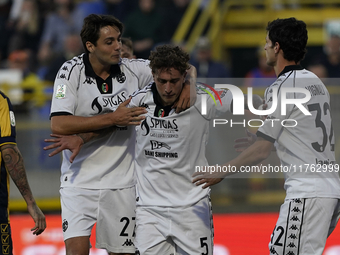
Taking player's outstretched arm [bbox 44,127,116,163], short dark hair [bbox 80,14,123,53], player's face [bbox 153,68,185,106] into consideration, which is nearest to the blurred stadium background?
player's face [bbox 153,68,185,106]

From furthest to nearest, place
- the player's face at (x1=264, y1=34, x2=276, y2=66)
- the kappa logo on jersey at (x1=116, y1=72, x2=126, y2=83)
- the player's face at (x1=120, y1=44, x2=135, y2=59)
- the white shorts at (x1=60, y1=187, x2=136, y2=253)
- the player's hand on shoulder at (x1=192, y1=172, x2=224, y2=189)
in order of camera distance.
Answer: the player's face at (x1=120, y1=44, x2=135, y2=59)
the kappa logo on jersey at (x1=116, y1=72, x2=126, y2=83)
the white shorts at (x1=60, y1=187, x2=136, y2=253)
the player's face at (x1=264, y1=34, x2=276, y2=66)
the player's hand on shoulder at (x1=192, y1=172, x2=224, y2=189)

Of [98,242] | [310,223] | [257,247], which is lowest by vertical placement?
[257,247]

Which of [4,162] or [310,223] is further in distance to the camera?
[4,162]

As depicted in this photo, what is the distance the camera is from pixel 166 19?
38.8 ft

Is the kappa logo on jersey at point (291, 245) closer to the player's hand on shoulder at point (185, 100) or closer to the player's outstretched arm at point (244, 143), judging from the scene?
the player's outstretched arm at point (244, 143)

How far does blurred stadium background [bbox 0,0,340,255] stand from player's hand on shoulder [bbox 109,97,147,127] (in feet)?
2.82

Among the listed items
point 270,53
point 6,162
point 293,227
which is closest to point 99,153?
point 6,162

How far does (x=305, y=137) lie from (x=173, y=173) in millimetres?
1186

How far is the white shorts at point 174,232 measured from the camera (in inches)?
185

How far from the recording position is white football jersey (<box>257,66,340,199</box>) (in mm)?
4180

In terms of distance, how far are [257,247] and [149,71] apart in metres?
3.48

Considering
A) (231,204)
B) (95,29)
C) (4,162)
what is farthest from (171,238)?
(231,204)

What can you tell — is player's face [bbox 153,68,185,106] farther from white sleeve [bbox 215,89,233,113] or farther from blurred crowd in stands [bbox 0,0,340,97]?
blurred crowd in stands [bbox 0,0,340,97]

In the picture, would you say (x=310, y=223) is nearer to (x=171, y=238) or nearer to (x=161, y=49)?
(x=171, y=238)
